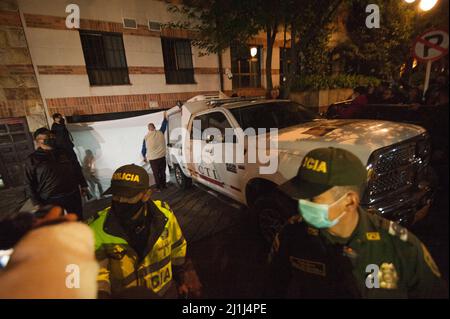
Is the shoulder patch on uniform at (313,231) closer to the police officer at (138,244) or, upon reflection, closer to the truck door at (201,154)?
the police officer at (138,244)

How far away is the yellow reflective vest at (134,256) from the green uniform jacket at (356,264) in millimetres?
872

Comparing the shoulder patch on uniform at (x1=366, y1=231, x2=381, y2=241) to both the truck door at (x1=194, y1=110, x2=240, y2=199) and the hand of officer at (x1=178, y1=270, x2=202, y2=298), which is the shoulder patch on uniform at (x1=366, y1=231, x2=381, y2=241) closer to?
the hand of officer at (x1=178, y1=270, x2=202, y2=298)

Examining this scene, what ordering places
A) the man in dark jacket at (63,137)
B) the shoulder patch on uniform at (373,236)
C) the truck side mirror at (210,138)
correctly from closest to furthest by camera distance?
the shoulder patch on uniform at (373,236) < the truck side mirror at (210,138) < the man in dark jacket at (63,137)

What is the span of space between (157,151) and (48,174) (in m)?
2.70

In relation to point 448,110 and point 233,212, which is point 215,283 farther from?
point 448,110

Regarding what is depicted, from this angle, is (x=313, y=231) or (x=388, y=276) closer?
(x=388, y=276)

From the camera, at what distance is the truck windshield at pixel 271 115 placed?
12.3 feet

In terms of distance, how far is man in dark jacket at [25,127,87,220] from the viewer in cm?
321

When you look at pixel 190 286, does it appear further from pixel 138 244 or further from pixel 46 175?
pixel 46 175

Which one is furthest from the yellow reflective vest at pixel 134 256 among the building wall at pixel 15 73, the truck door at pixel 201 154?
the building wall at pixel 15 73

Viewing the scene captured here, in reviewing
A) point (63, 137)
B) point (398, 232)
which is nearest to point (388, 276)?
point (398, 232)

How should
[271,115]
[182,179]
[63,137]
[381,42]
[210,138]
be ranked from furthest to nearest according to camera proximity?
[381,42], [182,179], [63,137], [210,138], [271,115]

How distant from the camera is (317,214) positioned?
1.39 metres

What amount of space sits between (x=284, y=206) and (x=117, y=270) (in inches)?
75.9
